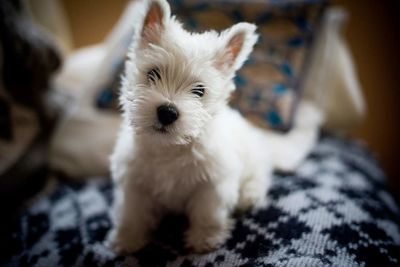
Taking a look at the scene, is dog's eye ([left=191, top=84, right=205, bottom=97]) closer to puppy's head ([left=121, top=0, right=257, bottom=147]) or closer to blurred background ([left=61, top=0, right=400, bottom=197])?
puppy's head ([left=121, top=0, right=257, bottom=147])

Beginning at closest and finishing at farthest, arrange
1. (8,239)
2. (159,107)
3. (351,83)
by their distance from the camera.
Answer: (159,107), (8,239), (351,83)

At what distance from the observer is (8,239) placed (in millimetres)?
1203

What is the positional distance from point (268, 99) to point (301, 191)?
1.56 feet

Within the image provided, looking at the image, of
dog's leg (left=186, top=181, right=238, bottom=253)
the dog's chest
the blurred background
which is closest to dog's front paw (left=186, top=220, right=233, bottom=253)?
dog's leg (left=186, top=181, right=238, bottom=253)

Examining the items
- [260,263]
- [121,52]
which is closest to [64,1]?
[121,52]

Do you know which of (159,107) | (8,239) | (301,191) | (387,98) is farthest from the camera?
(387,98)

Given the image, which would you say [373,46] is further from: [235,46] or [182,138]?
[182,138]

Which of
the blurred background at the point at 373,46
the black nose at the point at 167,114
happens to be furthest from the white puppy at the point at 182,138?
the blurred background at the point at 373,46

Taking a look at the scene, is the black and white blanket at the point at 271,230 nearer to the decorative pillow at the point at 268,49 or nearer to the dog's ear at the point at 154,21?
the decorative pillow at the point at 268,49

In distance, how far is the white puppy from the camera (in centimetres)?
94

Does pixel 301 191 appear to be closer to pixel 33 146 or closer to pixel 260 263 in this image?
pixel 260 263

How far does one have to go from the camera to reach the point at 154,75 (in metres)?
0.96

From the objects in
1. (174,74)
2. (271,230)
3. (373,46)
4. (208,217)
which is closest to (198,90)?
(174,74)

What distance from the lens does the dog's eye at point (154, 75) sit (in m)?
0.96
